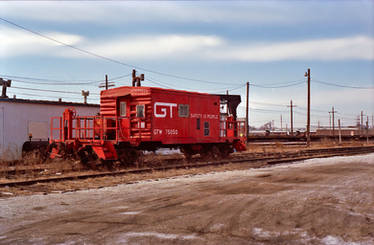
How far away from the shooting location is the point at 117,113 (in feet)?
56.1

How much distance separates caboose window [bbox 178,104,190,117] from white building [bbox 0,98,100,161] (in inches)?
303

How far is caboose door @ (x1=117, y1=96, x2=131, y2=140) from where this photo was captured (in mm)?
16391

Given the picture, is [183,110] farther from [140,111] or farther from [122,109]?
[122,109]

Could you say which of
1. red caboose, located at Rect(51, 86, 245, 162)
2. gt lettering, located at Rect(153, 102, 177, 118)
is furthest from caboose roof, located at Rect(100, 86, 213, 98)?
gt lettering, located at Rect(153, 102, 177, 118)

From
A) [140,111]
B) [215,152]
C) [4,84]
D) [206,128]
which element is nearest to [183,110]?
[206,128]

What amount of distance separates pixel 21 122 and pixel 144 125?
7.47 metres

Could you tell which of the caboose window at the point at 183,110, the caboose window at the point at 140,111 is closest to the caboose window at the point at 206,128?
the caboose window at the point at 183,110

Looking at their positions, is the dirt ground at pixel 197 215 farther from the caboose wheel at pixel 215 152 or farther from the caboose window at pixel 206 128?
the caboose wheel at pixel 215 152

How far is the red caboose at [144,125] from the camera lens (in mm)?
15570

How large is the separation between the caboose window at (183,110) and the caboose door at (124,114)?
2.45 m

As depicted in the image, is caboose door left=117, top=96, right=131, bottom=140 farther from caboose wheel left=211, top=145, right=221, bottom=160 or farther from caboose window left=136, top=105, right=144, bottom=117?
caboose wheel left=211, top=145, right=221, bottom=160

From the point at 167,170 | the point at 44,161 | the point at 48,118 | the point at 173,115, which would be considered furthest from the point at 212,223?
the point at 48,118

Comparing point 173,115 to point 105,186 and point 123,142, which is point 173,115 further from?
point 105,186

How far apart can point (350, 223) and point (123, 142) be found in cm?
1077
